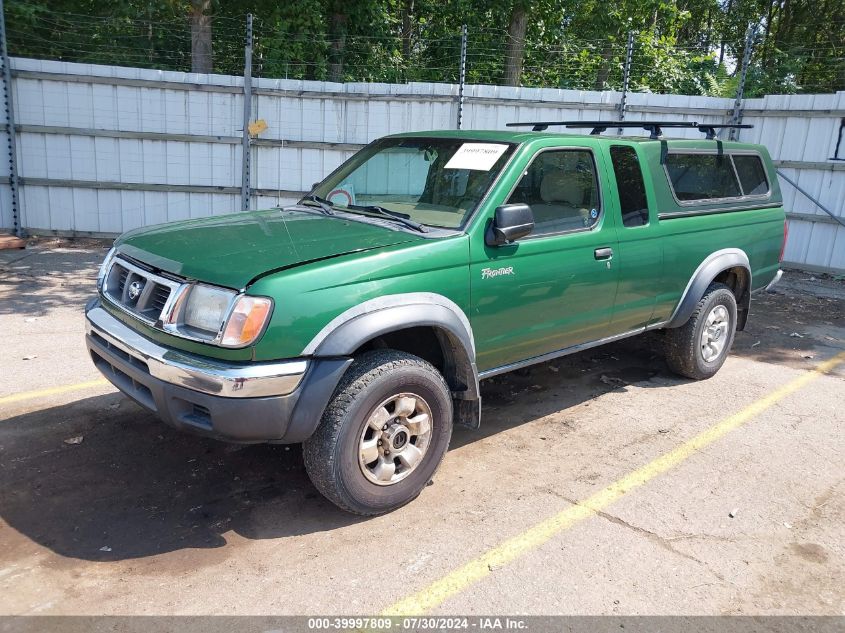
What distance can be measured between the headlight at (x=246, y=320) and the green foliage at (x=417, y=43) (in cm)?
1108

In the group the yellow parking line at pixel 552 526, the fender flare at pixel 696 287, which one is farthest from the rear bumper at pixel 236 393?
the fender flare at pixel 696 287

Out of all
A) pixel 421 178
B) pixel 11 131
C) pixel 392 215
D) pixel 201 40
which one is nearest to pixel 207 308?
pixel 392 215

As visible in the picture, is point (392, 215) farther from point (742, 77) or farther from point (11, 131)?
point (742, 77)

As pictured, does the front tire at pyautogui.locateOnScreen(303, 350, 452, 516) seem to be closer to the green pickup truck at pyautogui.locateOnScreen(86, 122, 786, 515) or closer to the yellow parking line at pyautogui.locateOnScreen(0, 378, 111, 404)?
the green pickup truck at pyautogui.locateOnScreen(86, 122, 786, 515)

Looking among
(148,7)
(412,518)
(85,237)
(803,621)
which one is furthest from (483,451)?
(148,7)

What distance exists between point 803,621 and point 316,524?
7.46ft

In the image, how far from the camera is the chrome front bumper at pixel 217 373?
3.20 m

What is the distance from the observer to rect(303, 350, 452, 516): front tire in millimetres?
3461

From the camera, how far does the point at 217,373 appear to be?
3209 mm

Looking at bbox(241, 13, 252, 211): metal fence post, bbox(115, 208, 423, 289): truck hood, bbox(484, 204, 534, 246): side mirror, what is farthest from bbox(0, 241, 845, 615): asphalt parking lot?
bbox(241, 13, 252, 211): metal fence post

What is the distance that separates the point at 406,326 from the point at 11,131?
910 cm

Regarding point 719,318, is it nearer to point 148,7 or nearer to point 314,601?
point 314,601

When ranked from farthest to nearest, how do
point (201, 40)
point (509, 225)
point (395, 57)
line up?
point (395, 57) < point (201, 40) < point (509, 225)

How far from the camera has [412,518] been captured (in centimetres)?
376
